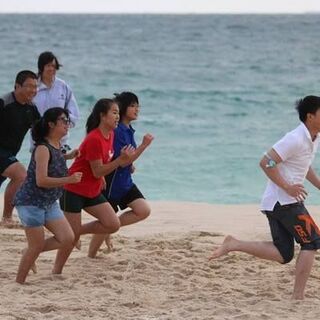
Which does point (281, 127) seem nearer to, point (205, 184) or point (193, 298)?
point (205, 184)

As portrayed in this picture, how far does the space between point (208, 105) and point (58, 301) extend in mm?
19776

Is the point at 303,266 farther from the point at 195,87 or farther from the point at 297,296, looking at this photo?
the point at 195,87

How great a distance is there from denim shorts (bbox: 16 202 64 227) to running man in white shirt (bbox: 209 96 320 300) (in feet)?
4.68

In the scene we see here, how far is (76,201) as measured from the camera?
25.0ft

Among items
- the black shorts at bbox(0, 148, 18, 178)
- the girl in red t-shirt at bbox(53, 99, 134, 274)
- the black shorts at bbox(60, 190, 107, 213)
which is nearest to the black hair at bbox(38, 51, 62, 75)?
the black shorts at bbox(0, 148, 18, 178)

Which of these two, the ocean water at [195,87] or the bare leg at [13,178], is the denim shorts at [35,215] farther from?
the ocean water at [195,87]

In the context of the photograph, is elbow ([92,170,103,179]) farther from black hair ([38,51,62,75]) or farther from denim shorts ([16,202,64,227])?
black hair ([38,51,62,75])

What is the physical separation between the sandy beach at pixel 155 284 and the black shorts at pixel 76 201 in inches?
19.6

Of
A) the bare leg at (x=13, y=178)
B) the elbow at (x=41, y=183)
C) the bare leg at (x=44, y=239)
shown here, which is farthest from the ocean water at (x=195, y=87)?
the elbow at (x=41, y=183)

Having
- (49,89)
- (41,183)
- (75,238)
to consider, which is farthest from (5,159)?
(41,183)

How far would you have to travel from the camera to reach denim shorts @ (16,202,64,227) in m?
7.14

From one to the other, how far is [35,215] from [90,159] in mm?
609

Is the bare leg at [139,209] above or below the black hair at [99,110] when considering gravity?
below

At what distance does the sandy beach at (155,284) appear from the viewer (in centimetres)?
677
